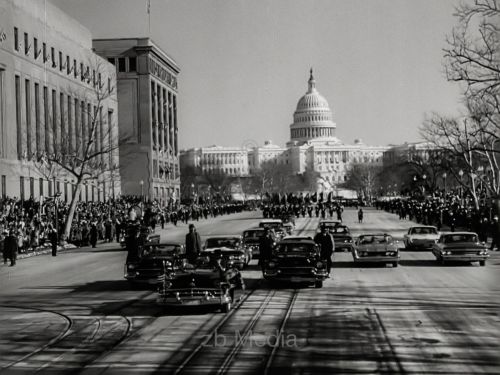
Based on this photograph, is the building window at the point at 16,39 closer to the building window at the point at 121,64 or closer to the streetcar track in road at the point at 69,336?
the building window at the point at 121,64

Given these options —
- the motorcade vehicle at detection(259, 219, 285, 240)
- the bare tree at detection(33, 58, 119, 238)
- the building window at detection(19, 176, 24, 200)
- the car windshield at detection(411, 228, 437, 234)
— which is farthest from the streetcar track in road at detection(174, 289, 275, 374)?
the building window at detection(19, 176, 24, 200)

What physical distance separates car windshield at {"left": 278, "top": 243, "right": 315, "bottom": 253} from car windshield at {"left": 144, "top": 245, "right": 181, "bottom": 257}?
302cm

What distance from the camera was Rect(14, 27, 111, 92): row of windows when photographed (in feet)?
231

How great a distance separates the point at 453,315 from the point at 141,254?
36.2 feet

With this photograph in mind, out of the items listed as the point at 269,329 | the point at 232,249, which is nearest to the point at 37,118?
the point at 232,249

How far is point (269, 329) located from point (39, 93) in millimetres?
59799

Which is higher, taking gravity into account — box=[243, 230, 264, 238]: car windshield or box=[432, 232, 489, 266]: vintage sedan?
box=[243, 230, 264, 238]: car windshield

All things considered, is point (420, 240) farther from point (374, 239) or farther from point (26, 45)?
point (26, 45)

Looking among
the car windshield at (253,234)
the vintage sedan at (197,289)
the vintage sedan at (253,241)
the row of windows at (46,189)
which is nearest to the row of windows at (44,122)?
the row of windows at (46,189)

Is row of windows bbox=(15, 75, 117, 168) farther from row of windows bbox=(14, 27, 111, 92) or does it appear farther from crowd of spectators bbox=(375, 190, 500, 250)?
crowd of spectators bbox=(375, 190, 500, 250)

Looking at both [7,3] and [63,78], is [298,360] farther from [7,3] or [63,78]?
[63,78]

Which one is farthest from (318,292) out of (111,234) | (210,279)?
(111,234)

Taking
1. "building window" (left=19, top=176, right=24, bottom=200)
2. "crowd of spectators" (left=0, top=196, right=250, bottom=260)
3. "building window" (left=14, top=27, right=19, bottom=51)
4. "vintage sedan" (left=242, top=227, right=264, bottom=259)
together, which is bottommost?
"vintage sedan" (left=242, top=227, right=264, bottom=259)

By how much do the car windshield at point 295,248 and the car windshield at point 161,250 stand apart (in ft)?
9.89
